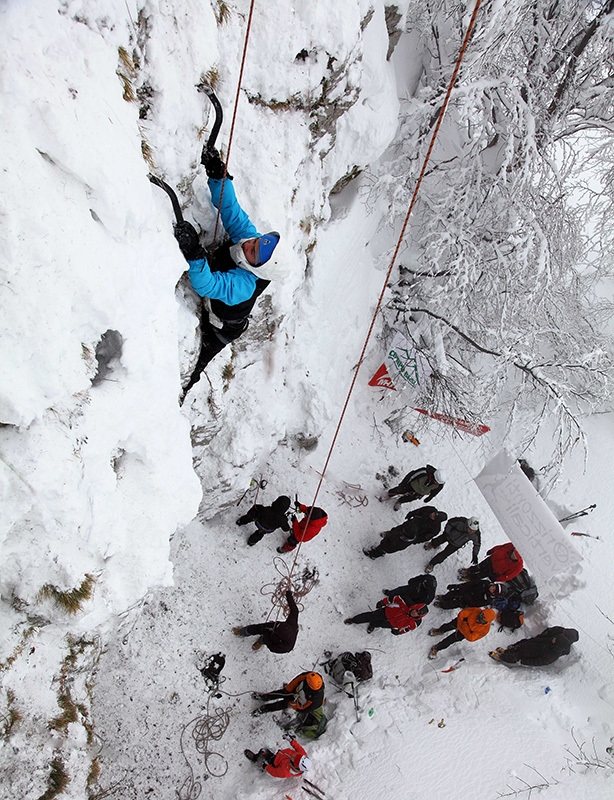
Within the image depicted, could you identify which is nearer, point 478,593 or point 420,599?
point 420,599

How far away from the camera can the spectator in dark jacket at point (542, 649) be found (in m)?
6.95

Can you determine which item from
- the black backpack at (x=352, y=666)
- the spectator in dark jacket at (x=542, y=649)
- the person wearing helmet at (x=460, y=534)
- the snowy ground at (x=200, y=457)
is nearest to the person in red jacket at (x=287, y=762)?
the snowy ground at (x=200, y=457)

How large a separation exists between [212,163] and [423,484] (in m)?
5.87

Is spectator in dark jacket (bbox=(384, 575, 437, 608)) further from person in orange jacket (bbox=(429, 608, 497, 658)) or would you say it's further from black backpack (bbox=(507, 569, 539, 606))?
black backpack (bbox=(507, 569, 539, 606))

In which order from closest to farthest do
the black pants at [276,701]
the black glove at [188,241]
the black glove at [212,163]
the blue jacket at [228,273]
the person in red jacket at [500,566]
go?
the black glove at [188,241] → the blue jacket at [228,273] → the black glove at [212,163] → the black pants at [276,701] → the person in red jacket at [500,566]

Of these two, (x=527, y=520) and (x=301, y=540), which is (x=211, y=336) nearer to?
(x=301, y=540)

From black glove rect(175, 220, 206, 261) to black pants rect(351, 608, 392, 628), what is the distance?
223 inches

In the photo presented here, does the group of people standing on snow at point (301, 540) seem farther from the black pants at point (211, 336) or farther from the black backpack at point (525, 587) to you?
the black backpack at point (525, 587)

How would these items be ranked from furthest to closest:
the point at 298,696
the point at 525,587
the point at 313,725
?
the point at 525,587 → the point at 313,725 → the point at 298,696

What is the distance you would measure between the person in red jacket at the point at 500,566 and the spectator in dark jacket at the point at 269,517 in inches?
129

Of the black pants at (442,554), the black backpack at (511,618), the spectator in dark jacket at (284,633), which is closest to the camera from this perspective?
the spectator in dark jacket at (284,633)

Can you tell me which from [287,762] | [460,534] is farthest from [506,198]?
[287,762]

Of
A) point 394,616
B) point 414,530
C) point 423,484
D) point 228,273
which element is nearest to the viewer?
point 228,273

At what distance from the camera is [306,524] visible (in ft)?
22.0
